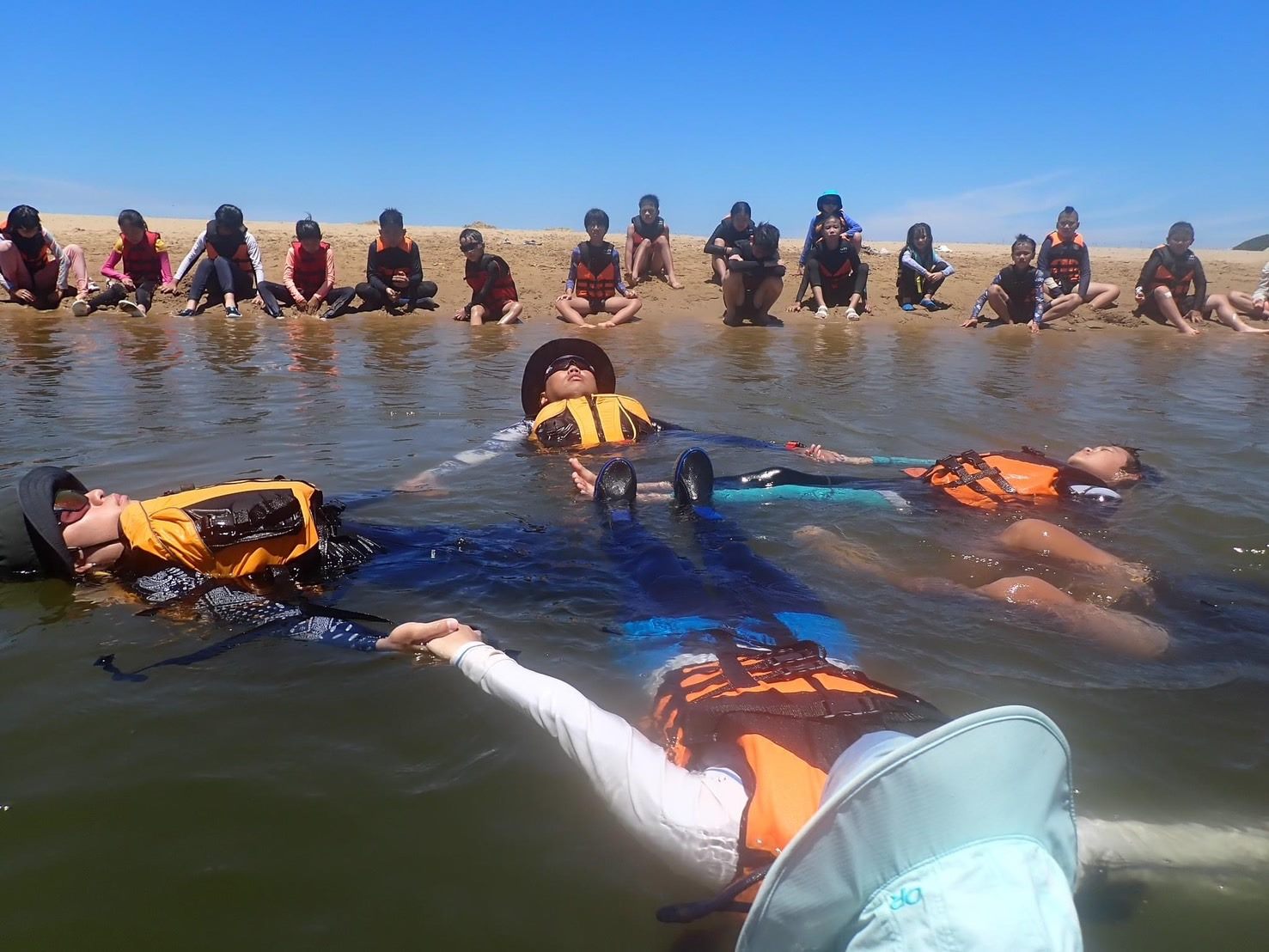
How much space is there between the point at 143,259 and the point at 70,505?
34.5 feet

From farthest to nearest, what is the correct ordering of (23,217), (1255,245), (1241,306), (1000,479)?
(1255,245) → (1241,306) → (23,217) → (1000,479)

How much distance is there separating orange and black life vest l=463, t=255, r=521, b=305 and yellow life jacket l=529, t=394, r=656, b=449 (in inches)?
263

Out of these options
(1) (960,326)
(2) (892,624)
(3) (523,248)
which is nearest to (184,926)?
(2) (892,624)

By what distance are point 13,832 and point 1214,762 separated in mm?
2990

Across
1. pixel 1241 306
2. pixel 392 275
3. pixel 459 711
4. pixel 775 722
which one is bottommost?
pixel 459 711

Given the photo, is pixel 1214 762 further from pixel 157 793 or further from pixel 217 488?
pixel 217 488

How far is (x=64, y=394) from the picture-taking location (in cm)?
662

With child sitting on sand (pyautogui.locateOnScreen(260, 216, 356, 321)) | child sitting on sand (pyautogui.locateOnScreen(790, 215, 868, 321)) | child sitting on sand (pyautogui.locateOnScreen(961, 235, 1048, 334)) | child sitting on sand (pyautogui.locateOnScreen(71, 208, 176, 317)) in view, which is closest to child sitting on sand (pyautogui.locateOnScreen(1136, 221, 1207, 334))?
child sitting on sand (pyautogui.locateOnScreen(961, 235, 1048, 334))

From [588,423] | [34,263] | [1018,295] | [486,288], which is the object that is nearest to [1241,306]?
[1018,295]

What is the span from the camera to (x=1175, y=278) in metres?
12.2

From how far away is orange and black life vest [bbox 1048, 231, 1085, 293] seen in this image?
12250mm

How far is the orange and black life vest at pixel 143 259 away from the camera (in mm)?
11914

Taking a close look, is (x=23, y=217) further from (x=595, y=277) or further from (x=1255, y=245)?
(x=1255, y=245)

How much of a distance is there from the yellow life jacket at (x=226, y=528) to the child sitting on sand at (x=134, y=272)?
983cm
